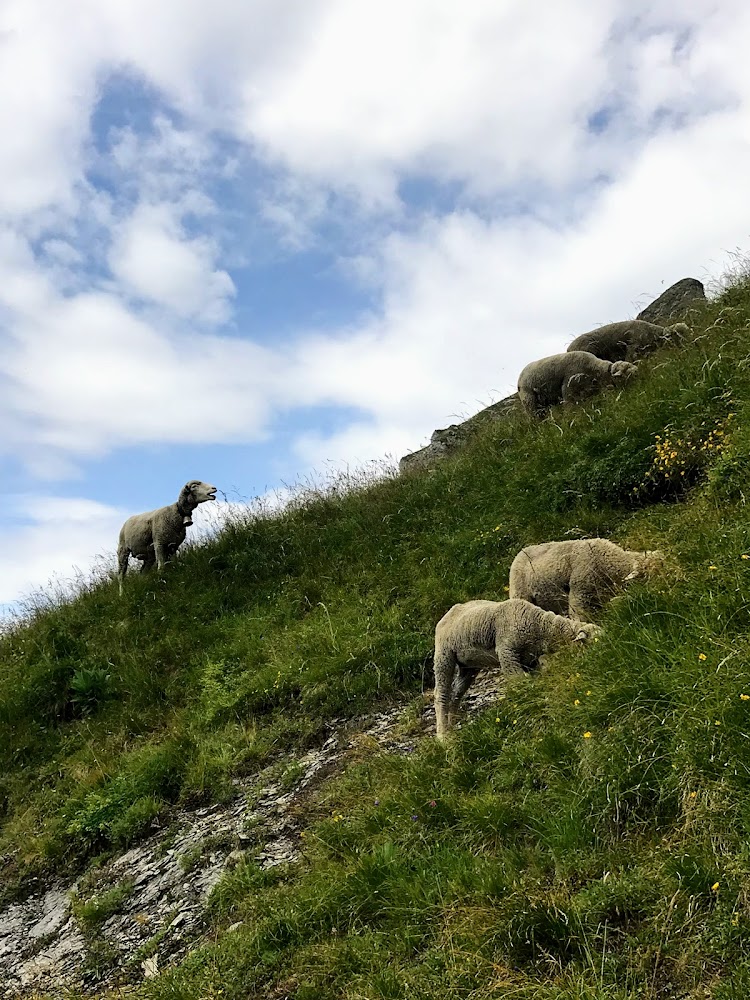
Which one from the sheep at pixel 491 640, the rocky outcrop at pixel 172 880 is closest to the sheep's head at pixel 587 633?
the sheep at pixel 491 640

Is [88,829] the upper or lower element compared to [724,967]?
upper

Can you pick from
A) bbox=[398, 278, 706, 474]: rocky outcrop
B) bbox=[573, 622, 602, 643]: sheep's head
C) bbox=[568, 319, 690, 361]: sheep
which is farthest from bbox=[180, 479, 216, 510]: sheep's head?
bbox=[573, 622, 602, 643]: sheep's head

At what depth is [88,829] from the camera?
901 centimetres

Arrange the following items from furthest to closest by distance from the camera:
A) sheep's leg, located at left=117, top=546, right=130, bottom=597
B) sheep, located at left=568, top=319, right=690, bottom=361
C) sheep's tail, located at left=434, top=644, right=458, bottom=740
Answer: sheep's leg, located at left=117, top=546, right=130, bottom=597
sheep, located at left=568, top=319, right=690, bottom=361
sheep's tail, located at left=434, top=644, right=458, bottom=740

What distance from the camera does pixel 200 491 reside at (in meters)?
15.4

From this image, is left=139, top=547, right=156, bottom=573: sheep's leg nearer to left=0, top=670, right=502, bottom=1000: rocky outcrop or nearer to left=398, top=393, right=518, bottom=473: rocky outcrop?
left=398, top=393, right=518, bottom=473: rocky outcrop

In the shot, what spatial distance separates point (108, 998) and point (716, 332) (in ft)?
39.8

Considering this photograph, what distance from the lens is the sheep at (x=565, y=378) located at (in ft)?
44.2

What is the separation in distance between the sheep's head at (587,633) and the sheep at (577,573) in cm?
62

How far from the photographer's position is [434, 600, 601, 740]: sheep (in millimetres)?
6352

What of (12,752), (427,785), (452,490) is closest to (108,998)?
(427,785)

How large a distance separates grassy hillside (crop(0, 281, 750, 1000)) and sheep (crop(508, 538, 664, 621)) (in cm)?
44

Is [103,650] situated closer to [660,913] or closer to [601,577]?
[601,577]

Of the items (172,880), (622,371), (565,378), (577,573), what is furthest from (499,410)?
(172,880)
